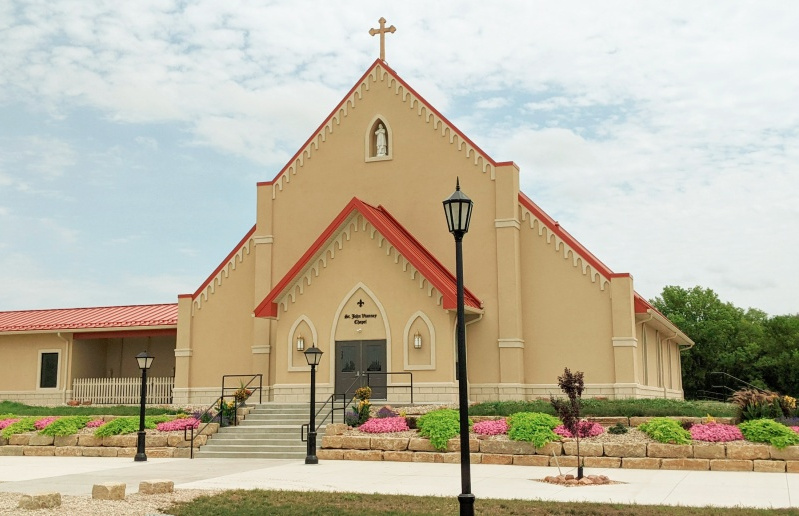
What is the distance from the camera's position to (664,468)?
1731 cm

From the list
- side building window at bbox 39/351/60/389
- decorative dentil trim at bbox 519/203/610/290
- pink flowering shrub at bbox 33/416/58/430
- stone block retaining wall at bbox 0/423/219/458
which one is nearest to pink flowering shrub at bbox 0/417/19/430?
stone block retaining wall at bbox 0/423/219/458

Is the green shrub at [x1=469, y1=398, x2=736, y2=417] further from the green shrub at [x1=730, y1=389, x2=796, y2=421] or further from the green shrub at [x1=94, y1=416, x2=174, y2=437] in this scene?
the green shrub at [x1=94, y1=416, x2=174, y2=437]

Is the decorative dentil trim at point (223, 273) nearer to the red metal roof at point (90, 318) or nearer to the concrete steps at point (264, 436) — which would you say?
the red metal roof at point (90, 318)

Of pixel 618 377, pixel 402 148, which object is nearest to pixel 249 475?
pixel 618 377

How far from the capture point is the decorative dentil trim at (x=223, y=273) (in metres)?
31.0

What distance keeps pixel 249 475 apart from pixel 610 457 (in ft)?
25.1

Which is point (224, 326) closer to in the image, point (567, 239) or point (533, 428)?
point (567, 239)

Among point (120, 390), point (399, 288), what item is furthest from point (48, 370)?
point (399, 288)

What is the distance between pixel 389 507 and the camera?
39.3 ft

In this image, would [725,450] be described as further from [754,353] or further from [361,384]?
[754,353]

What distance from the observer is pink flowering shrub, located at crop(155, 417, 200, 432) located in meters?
23.2

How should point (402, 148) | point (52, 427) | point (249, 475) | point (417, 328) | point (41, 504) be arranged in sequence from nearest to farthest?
point (41, 504) → point (249, 475) → point (52, 427) → point (417, 328) → point (402, 148)

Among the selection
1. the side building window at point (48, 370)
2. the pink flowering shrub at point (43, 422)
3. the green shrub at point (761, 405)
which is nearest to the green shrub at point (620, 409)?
the green shrub at point (761, 405)

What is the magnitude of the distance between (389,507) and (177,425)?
1285 centimetres
